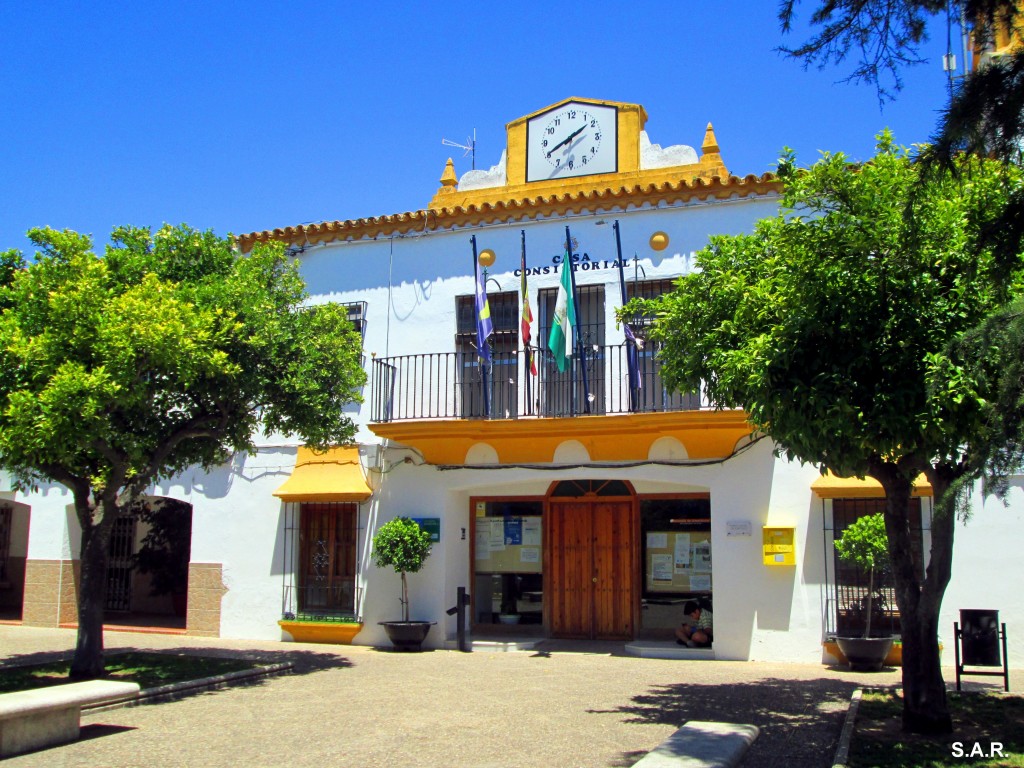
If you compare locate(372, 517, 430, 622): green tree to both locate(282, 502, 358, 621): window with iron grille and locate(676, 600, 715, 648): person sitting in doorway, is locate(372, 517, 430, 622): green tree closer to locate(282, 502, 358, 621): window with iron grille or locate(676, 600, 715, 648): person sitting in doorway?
locate(282, 502, 358, 621): window with iron grille

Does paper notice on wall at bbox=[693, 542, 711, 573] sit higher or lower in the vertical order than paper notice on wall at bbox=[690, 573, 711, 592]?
higher

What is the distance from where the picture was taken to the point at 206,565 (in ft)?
51.8

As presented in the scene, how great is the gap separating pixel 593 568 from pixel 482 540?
6.14 feet

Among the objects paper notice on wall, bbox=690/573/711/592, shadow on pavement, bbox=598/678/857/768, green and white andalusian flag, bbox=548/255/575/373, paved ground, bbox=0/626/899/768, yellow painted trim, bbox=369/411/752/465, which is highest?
green and white andalusian flag, bbox=548/255/575/373

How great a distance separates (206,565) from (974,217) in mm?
12620

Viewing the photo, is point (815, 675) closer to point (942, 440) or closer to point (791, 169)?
point (942, 440)

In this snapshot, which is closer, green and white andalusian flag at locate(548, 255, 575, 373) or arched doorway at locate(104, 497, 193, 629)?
green and white andalusian flag at locate(548, 255, 575, 373)

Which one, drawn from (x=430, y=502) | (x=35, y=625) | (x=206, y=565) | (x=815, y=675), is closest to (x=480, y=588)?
(x=430, y=502)

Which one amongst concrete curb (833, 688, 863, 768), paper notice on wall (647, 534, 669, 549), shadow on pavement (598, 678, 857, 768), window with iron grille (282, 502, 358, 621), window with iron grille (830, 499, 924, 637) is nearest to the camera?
concrete curb (833, 688, 863, 768)

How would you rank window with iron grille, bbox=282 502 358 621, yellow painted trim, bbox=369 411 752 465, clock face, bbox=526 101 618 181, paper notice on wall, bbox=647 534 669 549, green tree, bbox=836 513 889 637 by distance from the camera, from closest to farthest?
green tree, bbox=836 513 889 637 → yellow painted trim, bbox=369 411 752 465 → paper notice on wall, bbox=647 534 669 549 → window with iron grille, bbox=282 502 358 621 → clock face, bbox=526 101 618 181

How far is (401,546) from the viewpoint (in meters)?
13.8

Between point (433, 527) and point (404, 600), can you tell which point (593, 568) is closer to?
point (433, 527)

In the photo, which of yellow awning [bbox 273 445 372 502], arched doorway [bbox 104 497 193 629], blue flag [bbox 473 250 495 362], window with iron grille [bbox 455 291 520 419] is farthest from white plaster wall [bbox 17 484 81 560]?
blue flag [bbox 473 250 495 362]

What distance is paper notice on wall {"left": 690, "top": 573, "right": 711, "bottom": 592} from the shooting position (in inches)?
559
